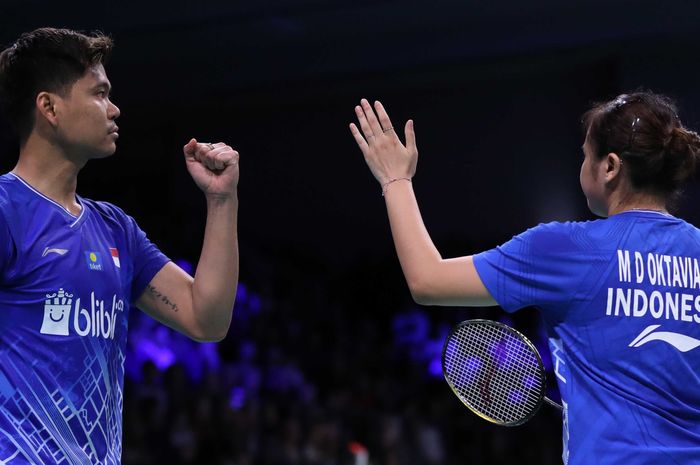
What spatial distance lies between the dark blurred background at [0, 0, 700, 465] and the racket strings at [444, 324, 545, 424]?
5596mm

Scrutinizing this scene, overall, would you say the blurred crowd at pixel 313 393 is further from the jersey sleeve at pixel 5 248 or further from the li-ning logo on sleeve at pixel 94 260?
the jersey sleeve at pixel 5 248

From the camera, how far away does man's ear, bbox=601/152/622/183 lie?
2.11m

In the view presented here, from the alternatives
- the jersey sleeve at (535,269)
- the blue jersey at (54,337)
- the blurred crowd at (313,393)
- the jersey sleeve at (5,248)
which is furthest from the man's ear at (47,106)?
the blurred crowd at (313,393)

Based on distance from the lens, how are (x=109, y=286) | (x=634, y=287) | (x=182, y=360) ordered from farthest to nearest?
(x=182, y=360)
(x=109, y=286)
(x=634, y=287)

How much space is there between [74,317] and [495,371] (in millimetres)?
986

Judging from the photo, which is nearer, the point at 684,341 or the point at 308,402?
the point at 684,341

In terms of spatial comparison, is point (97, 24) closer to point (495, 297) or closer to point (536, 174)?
point (536, 174)

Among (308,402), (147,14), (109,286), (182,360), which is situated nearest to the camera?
(109,286)

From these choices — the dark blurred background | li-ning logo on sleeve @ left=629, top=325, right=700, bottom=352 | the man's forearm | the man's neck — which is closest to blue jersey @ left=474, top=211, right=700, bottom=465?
li-ning logo on sleeve @ left=629, top=325, right=700, bottom=352

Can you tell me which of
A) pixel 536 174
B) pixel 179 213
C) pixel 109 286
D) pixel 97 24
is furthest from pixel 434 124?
pixel 109 286

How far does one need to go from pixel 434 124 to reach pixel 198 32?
319cm

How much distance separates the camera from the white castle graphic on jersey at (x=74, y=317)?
86.9 inches

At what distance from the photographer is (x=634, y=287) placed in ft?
6.61

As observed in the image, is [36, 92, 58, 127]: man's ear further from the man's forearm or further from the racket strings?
the racket strings
